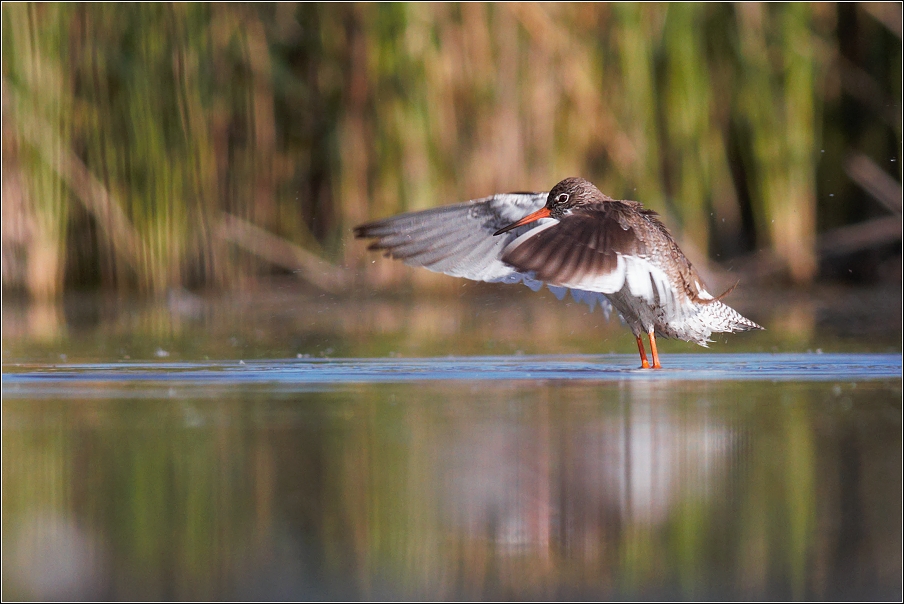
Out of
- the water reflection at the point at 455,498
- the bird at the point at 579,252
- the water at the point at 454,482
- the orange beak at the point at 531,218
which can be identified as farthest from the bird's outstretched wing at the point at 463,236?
the water reflection at the point at 455,498

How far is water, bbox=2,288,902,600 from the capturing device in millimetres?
2340

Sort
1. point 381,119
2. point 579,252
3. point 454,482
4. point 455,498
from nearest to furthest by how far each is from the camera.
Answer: point 455,498 → point 454,482 → point 579,252 → point 381,119

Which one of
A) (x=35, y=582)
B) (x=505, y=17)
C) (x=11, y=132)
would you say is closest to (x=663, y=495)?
(x=35, y=582)

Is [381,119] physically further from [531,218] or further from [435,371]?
[435,371]

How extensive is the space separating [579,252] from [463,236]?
1.14m

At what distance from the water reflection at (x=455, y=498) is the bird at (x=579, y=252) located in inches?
21.3

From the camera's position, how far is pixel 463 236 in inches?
219

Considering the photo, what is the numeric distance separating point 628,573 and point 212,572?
797 mm

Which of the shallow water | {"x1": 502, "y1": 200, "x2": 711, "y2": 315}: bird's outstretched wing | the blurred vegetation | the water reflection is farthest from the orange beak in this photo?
the blurred vegetation

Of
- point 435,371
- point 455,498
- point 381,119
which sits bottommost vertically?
A: point 455,498

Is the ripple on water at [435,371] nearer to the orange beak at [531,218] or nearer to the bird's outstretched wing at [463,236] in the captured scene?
Answer: the bird's outstretched wing at [463,236]

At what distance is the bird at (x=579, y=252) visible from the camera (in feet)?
14.7

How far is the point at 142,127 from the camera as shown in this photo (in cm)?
825

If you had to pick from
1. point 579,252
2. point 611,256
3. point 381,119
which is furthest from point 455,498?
point 381,119
